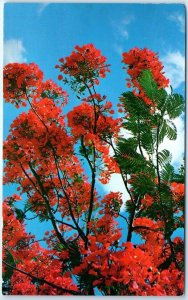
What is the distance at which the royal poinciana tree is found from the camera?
6.73 ft

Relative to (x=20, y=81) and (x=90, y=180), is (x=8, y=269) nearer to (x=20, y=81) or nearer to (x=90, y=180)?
(x=90, y=180)

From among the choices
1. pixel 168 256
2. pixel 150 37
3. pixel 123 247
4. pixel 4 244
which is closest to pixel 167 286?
pixel 168 256

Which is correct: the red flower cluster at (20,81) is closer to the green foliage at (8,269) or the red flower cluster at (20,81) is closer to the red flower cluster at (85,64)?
the red flower cluster at (85,64)

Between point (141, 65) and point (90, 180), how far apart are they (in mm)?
597

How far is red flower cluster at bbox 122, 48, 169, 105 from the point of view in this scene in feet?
7.05

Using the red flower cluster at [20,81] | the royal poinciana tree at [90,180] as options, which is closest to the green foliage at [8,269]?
the royal poinciana tree at [90,180]

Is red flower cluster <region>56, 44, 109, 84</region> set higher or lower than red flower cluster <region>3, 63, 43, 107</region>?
higher

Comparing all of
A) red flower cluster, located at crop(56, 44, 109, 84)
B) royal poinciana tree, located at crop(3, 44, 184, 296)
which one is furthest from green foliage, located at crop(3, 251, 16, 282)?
red flower cluster, located at crop(56, 44, 109, 84)

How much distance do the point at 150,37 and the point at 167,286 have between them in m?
1.15

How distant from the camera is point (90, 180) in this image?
2.12m

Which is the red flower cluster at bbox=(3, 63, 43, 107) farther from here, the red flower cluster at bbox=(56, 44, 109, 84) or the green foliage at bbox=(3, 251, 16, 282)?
the green foliage at bbox=(3, 251, 16, 282)

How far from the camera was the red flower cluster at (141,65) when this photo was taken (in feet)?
7.05

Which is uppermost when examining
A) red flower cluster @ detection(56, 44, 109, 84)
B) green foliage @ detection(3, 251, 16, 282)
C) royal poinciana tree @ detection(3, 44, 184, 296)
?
red flower cluster @ detection(56, 44, 109, 84)

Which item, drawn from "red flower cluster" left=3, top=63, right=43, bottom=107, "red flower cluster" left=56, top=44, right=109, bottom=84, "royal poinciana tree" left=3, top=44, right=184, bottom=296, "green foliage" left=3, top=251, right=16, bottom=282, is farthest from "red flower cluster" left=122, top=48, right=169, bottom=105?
"green foliage" left=3, top=251, right=16, bottom=282
